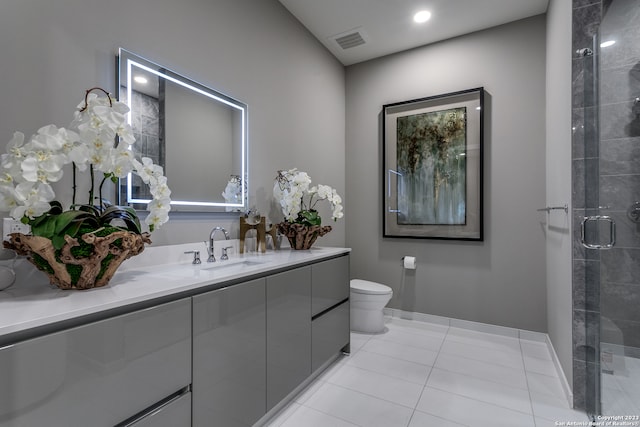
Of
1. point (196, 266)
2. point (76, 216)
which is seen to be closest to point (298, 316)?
point (196, 266)

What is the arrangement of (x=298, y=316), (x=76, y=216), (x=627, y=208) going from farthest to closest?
1. (x=298, y=316)
2. (x=627, y=208)
3. (x=76, y=216)

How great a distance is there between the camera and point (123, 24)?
1477mm

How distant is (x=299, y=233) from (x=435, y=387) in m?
1.36

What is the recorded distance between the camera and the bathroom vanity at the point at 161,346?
2.57 feet

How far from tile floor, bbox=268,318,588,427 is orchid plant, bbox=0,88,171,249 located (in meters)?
1.36

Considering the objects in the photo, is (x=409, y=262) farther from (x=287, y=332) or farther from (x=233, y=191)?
(x=233, y=191)

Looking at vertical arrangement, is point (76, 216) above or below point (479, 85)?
below

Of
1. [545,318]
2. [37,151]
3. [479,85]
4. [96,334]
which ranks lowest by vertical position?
[545,318]

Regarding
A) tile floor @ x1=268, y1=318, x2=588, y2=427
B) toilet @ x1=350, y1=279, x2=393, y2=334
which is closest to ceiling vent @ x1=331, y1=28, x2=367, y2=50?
toilet @ x1=350, y1=279, x2=393, y2=334

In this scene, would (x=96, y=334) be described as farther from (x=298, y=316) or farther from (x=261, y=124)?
(x=261, y=124)

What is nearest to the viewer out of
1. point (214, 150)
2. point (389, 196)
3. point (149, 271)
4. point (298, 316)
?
point (149, 271)

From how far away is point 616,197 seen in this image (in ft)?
5.21

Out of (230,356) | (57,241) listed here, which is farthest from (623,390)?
(57,241)

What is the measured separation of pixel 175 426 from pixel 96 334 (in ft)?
1.59
